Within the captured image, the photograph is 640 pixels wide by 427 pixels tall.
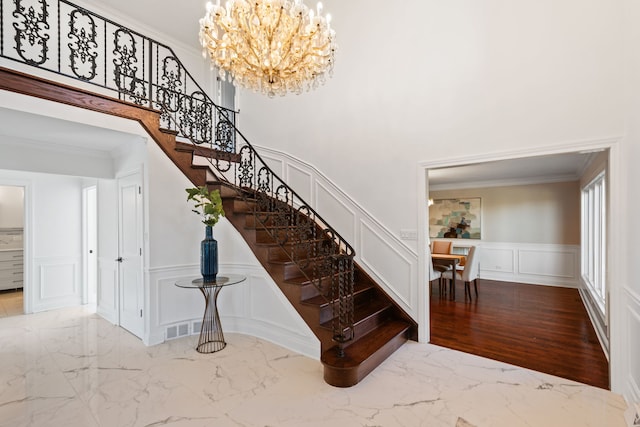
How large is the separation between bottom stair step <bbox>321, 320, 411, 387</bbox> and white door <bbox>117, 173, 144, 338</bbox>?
254 centimetres

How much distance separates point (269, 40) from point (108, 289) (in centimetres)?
431

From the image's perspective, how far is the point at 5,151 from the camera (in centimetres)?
370

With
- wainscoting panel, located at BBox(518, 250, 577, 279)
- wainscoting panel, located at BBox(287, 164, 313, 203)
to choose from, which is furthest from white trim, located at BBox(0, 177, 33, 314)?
wainscoting panel, located at BBox(518, 250, 577, 279)

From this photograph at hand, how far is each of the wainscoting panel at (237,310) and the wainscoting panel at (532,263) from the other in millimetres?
5863

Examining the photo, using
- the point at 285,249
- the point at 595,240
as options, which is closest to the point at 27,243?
the point at 285,249

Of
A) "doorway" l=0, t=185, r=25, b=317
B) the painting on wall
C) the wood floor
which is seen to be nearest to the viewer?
the wood floor

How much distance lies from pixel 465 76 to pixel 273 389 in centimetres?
375

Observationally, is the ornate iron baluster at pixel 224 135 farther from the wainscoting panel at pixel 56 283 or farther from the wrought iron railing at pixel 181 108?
the wainscoting panel at pixel 56 283

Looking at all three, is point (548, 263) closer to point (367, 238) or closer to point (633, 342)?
point (633, 342)

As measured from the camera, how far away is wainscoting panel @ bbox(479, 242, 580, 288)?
632cm

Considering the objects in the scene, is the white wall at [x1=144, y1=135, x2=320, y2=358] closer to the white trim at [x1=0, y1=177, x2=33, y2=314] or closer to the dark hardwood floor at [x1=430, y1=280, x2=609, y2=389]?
the dark hardwood floor at [x1=430, y1=280, x2=609, y2=389]

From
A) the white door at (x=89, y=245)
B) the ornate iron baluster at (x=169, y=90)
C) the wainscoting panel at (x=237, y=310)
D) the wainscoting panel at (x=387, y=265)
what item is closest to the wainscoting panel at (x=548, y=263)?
the wainscoting panel at (x=387, y=265)

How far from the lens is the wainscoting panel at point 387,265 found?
367 cm

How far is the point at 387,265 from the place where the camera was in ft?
12.6
